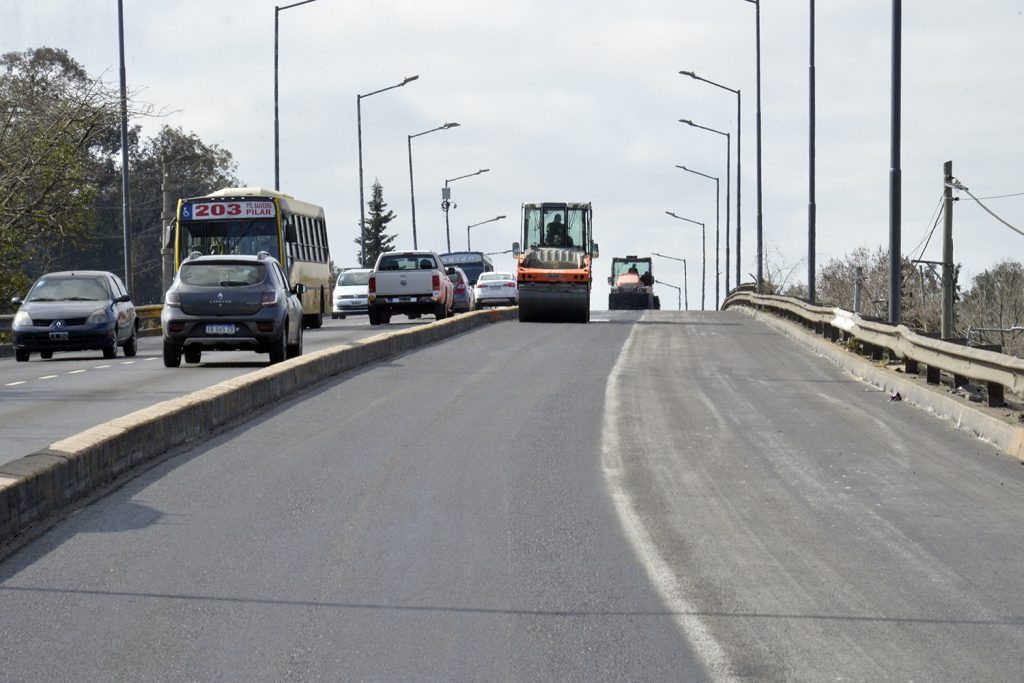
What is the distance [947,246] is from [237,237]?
668 inches

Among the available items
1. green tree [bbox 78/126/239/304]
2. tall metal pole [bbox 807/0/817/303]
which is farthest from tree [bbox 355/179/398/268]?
tall metal pole [bbox 807/0/817/303]

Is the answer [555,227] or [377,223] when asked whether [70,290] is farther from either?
[377,223]

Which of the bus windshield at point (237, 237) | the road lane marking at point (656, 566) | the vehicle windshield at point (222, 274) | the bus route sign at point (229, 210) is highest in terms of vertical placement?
the bus route sign at point (229, 210)

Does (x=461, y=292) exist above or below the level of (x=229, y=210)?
below

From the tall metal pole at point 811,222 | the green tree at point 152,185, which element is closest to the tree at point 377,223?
the green tree at point 152,185

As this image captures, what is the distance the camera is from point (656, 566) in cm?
867

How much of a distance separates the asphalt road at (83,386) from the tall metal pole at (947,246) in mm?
11321

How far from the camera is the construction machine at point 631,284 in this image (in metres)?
81.4

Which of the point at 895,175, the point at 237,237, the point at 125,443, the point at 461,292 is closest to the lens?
the point at 125,443

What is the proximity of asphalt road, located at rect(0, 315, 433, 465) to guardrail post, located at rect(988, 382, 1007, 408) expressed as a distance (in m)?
8.71

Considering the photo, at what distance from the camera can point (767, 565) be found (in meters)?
8.75

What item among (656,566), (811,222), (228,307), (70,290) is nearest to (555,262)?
(811,222)

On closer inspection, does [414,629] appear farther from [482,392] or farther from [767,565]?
[482,392]

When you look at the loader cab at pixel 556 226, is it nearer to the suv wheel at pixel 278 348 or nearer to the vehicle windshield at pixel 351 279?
the vehicle windshield at pixel 351 279
